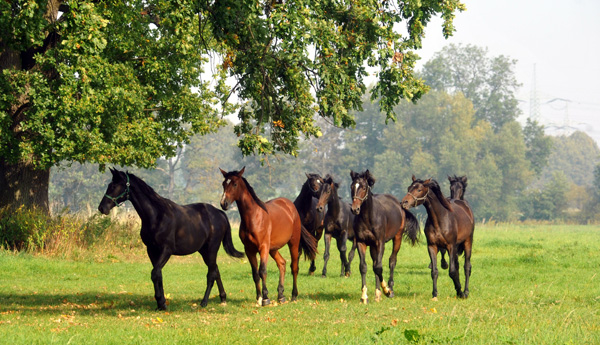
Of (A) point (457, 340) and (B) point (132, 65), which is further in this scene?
(B) point (132, 65)

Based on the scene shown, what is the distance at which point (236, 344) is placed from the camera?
9297 mm

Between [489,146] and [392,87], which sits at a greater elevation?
[489,146]

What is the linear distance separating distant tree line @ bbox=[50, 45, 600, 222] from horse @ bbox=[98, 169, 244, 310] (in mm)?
65987

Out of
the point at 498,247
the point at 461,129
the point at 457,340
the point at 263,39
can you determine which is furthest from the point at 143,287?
the point at 461,129

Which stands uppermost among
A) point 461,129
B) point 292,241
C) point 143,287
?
point 461,129

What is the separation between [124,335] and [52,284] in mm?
9111

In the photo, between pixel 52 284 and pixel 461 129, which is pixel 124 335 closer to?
pixel 52 284

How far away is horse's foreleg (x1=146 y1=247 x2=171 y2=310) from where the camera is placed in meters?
13.1

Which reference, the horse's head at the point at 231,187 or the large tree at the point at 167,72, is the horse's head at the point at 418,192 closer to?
the large tree at the point at 167,72

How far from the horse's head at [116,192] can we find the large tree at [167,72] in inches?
91.2

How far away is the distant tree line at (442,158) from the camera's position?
86.2 metres

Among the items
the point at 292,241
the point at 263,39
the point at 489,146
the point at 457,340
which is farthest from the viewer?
the point at 489,146

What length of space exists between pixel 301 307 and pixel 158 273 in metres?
2.82

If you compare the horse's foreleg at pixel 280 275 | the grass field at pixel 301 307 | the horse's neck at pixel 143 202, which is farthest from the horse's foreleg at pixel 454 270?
the horse's neck at pixel 143 202
